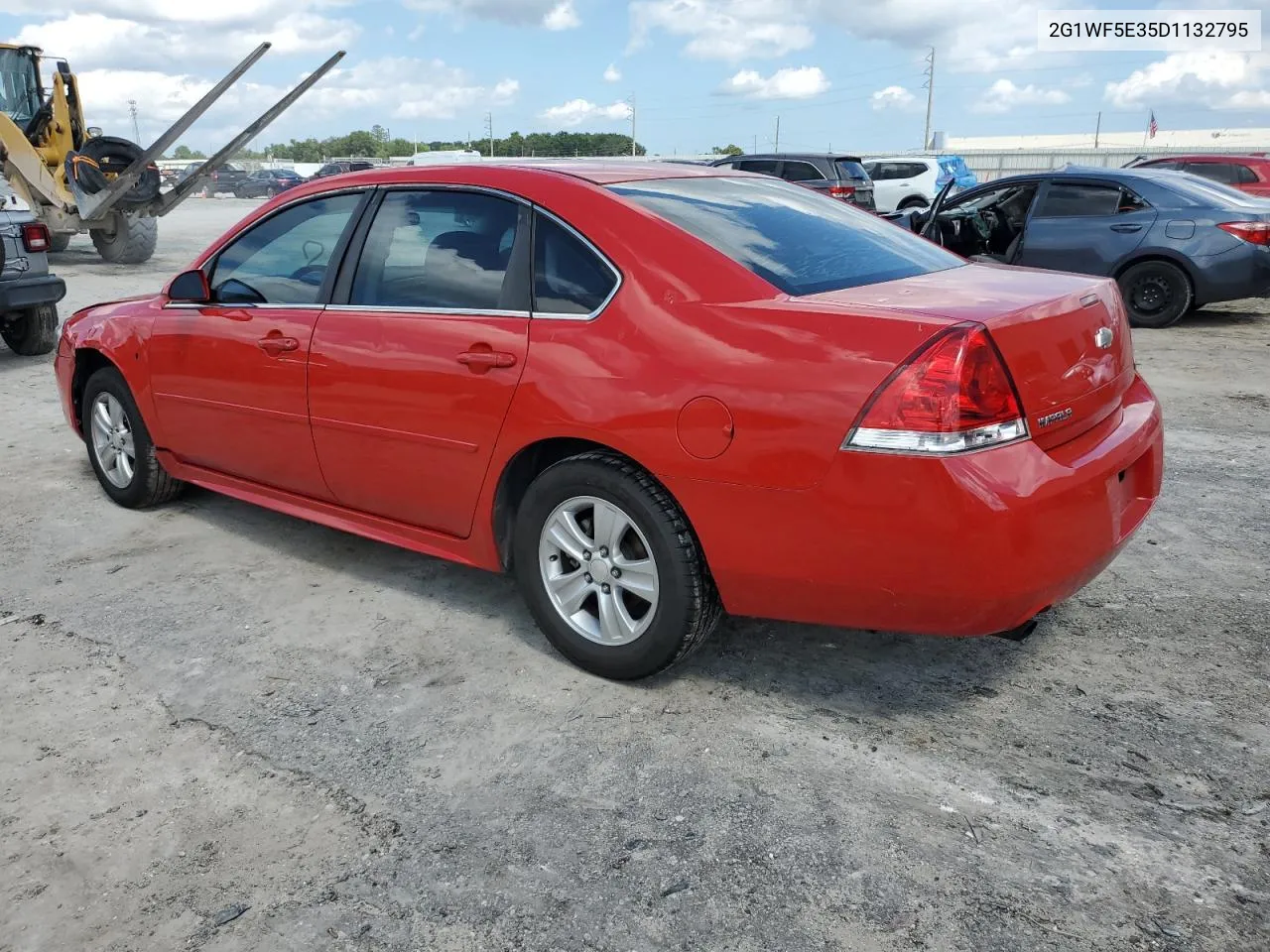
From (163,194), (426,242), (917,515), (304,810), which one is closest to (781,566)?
(917,515)

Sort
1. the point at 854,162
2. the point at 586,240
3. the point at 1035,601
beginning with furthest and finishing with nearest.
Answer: the point at 854,162, the point at 586,240, the point at 1035,601

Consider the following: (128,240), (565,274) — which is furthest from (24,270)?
(128,240)

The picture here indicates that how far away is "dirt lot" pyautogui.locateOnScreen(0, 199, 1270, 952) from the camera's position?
7.56ft

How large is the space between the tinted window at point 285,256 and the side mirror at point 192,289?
0.04 m

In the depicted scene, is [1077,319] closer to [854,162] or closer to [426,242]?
[426,242]

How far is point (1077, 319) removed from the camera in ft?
9.76

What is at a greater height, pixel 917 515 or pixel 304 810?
A: pixel 917 515

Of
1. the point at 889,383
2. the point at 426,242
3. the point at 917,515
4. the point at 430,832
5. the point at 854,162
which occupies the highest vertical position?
the point at 854,162

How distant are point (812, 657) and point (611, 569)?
2.59ft

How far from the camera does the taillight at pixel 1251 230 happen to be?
9.55 meters

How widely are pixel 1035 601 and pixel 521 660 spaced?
165 centimetres

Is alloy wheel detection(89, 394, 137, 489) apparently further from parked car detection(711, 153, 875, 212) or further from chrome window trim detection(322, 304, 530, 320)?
parked car detection(711, 153, 875, 212)

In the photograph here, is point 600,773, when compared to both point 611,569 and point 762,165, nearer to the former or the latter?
point 611,569

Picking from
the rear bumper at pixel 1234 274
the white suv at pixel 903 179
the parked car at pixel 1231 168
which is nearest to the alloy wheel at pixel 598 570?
the rear bumper at pixel 1234 274
